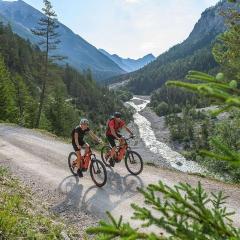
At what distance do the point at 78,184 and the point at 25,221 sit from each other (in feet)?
22.2

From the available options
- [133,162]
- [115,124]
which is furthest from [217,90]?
[133,162]

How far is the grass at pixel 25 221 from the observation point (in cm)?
1032

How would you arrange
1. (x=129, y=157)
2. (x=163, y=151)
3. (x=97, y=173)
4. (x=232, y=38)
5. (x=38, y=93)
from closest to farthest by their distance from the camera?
(x=97, y=173) → (x=129, y=157) → (x=232, y=38) → (x=163, y=151) → (x=38, y=93)

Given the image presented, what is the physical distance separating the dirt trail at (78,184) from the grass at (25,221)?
124cm

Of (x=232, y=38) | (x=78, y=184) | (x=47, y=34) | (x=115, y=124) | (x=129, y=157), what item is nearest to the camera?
(x=78, y=184)

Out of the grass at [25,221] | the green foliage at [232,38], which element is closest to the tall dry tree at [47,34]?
the green foliage at [232,38]

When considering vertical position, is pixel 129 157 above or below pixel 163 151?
above

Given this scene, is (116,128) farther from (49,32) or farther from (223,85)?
(49,32)

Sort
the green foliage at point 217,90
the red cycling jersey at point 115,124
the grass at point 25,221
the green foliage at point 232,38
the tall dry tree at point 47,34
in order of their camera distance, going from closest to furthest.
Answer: the green foliage at point 217,90, the grass at point 25,221, the red cycling jersey at point 115,124, the green foliage at point 232,38, the tall dry tree at point 47,34

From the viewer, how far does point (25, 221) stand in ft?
37.1

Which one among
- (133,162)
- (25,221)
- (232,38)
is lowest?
(25,221)

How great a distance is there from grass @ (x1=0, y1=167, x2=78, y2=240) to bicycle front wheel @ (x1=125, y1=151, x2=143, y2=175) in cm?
523

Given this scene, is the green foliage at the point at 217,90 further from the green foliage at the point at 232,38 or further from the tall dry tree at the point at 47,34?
the tall dry tree at the point at 47,34

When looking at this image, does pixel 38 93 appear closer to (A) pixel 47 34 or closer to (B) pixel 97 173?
(A) pixel 47 34
